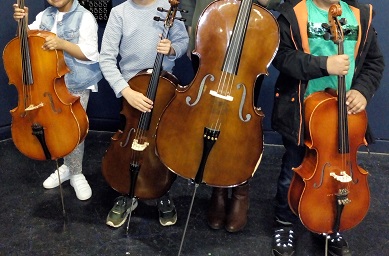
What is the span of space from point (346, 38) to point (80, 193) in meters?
1.44

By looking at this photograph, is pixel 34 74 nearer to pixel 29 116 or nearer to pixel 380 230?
pixel 29 116

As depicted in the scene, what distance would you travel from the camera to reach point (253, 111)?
1.57 m

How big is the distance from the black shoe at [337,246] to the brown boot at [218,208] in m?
0.47

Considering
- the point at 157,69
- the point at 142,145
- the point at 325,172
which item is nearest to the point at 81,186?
the point at 142,145

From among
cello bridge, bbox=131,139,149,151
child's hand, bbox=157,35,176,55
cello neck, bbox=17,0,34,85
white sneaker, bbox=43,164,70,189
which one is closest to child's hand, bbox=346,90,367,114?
child's hand, bbox=157,35,176,55

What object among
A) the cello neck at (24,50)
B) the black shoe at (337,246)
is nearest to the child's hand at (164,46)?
the cello neck at (24,50)

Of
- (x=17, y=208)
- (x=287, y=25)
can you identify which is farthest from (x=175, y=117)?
(x=17, y=208)

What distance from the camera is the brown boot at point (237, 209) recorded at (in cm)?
195

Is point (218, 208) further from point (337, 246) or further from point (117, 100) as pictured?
point (117, 100)

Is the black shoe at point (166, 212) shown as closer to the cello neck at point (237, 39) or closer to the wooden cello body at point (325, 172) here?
the wooden cello body at point (325, 172)

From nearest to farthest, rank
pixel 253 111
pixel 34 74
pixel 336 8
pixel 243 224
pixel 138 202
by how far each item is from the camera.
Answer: pixel 336 8
pixel 253 111
pixel 34 74
pixel 243 224
pixel 138 202

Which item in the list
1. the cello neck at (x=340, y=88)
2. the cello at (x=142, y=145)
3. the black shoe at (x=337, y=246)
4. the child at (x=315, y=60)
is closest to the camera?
the cello neck at (x=340, y=88)

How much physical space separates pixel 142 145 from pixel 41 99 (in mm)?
466

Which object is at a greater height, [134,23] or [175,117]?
[134,23]
